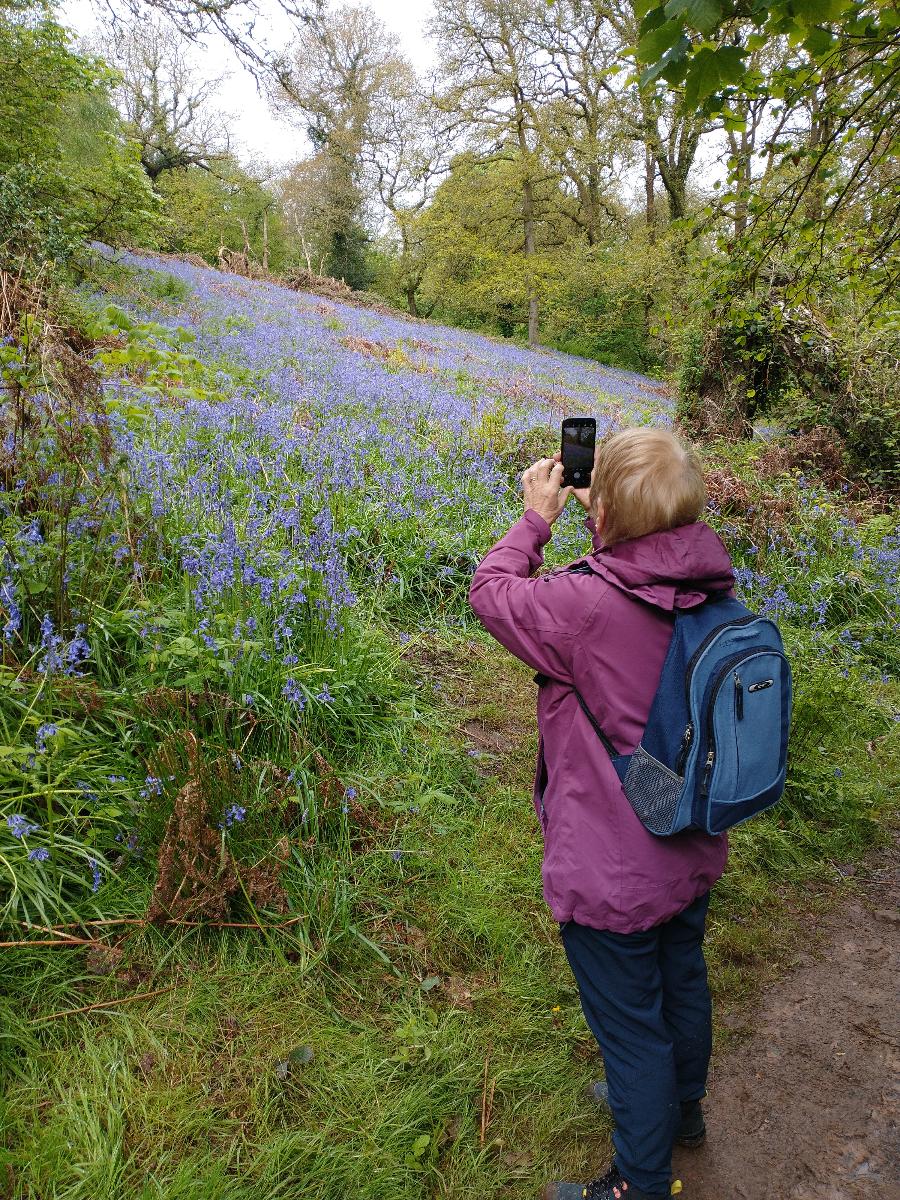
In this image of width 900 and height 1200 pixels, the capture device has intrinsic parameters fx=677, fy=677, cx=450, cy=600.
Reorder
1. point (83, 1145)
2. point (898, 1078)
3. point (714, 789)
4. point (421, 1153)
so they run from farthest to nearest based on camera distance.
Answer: point (898, 1078) < point (421, 1153) < point (83, 1145) < point (714, 789)

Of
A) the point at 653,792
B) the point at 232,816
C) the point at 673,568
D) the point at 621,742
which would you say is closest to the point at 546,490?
the point at 673,568

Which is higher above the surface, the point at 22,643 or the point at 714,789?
the point at 714,789

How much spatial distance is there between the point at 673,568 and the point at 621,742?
1.49 feet

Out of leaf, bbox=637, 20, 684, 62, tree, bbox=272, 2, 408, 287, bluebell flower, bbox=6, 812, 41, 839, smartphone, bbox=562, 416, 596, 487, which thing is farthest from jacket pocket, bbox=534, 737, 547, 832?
tree, bbox=272, 2, 408, 287

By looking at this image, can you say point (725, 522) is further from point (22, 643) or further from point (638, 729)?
point (22, 643)

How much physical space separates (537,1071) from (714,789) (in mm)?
1395

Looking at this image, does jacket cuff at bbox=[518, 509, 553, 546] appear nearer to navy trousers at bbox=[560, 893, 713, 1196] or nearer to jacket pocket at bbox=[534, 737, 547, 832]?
jacket pocket at bbox=[534, 737, 547, 832]

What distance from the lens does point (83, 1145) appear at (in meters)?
1.81

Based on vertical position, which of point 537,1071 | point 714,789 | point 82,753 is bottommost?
point 537,1071

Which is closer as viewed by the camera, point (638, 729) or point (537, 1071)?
point (638, 729)

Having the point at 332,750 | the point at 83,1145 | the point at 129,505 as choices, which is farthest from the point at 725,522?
the point at 83,1145

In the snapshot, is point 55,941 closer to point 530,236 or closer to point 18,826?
point 18,826

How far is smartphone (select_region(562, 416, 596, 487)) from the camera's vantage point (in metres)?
2.13

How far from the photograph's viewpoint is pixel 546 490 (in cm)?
208
